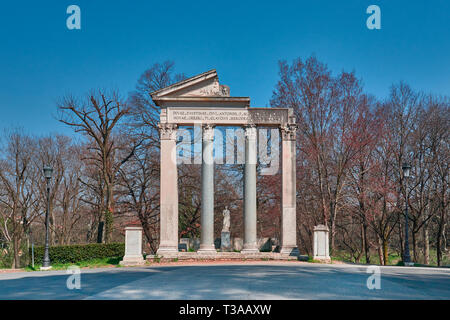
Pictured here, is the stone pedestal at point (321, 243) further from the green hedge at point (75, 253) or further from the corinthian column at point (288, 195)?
the green hedge at point (75, 253)

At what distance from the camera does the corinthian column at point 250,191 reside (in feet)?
Answer: 74.8

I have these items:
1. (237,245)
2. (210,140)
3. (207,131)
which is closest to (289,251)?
(237,245)

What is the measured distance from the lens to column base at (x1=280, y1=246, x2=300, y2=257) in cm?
2238

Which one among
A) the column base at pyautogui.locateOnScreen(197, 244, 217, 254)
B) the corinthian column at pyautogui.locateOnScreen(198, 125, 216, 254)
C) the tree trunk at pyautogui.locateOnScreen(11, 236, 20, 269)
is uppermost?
the corinthian column at pyautogui.locateOnScreen(198, 125, 216, 254)

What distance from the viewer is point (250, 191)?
23125mm

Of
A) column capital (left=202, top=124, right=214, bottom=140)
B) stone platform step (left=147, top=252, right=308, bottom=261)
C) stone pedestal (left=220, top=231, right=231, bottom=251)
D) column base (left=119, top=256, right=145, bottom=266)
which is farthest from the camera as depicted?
stone pedestal (left=220, top=231, right=231, bottom=251)

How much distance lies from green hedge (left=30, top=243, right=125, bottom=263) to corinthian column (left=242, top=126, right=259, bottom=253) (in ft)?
25.6

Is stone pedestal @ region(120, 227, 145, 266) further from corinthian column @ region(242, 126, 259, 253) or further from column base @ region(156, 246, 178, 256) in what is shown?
corinthian column @ region(242, 126, 259, 253)

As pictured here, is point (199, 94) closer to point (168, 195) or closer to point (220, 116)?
point (220, 116)

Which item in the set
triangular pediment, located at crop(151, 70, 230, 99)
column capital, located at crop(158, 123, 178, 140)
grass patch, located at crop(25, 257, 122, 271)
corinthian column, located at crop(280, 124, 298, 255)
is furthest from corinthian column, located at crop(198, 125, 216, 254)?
grass patch, located at crop(25, 257, 122, 271)

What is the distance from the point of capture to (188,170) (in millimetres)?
36562

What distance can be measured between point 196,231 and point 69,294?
2548 cm

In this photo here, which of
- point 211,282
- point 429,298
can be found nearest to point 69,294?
point 211,282
